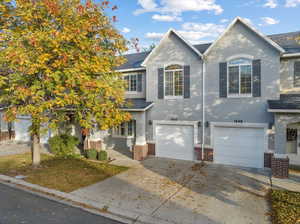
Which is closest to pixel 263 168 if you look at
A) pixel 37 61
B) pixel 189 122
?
pixel 189 122

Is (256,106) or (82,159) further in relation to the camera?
(82,159)

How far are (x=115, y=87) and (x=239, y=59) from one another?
7179 millimetres

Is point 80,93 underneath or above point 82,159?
above

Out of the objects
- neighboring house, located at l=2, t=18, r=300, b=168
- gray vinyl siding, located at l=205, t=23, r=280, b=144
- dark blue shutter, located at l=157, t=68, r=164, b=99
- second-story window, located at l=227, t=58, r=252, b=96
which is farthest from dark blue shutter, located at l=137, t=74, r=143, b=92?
second-story window, located at l=227, t=58, r=252, b=96

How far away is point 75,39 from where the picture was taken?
8.53m

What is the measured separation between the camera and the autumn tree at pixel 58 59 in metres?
7.98

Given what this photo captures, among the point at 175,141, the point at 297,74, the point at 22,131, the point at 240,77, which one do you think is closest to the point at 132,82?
the point at 175,141

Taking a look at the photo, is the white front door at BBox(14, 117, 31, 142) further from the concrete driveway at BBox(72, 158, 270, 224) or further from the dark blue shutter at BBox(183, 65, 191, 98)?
the dark blue shutter at BBox(183, 65, 191, 98)

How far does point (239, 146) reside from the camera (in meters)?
11.5

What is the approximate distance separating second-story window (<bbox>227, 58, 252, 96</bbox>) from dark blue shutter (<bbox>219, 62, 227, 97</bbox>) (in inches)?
8.9

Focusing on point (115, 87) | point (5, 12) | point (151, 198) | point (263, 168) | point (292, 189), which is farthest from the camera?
point (263, 168)

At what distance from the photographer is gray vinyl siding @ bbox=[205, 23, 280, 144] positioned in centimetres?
1073

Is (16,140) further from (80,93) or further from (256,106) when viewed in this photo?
(256,106)

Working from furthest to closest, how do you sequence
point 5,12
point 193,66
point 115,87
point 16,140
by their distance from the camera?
point 16,140
point 193,66
point 115,87
point 5,12
